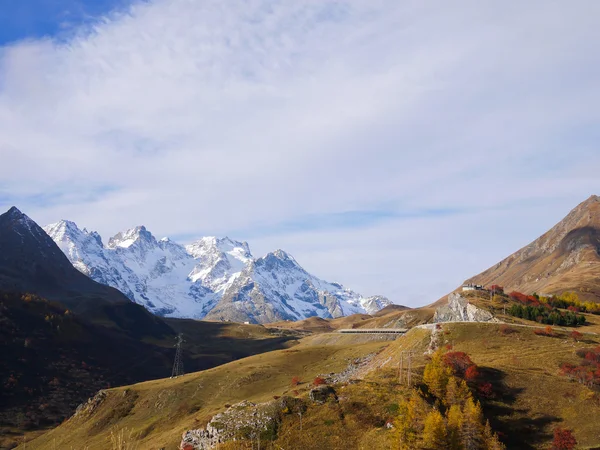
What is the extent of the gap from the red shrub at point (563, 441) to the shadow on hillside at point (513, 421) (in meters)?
2.00

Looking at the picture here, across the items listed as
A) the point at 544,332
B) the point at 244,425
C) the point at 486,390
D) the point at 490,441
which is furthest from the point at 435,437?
the point at 544,332

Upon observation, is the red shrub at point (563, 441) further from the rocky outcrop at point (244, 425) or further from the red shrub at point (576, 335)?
the red shrub at point (576, 335)

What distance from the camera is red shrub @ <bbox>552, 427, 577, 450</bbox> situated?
65.1 m

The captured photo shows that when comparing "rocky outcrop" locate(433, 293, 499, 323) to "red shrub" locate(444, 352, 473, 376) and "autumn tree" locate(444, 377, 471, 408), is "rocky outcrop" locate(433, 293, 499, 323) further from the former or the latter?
"autumn tree" locate(444, 377, 471, 408)

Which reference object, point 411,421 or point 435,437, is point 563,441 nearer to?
point 435,437

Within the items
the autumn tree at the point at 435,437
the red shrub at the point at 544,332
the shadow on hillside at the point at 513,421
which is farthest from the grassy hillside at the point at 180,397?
the autumn tree at the point at 435,437

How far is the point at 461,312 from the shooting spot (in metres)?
138

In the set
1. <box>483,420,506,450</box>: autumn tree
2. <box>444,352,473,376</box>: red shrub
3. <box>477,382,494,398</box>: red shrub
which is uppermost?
<box>444,352,473,376</box>: red shrub

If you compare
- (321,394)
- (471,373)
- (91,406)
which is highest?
(471,373)

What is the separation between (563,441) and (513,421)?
24.7 ft

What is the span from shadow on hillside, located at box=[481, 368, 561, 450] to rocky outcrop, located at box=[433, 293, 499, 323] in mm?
49698

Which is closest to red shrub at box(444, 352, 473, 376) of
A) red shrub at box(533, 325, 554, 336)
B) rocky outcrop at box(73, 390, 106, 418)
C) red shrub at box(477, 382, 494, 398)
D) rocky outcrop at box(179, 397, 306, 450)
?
red shrub at box(477, 382, 494, 398)

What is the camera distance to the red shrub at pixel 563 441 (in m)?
65.1

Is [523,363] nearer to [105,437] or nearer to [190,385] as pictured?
[190,385]
